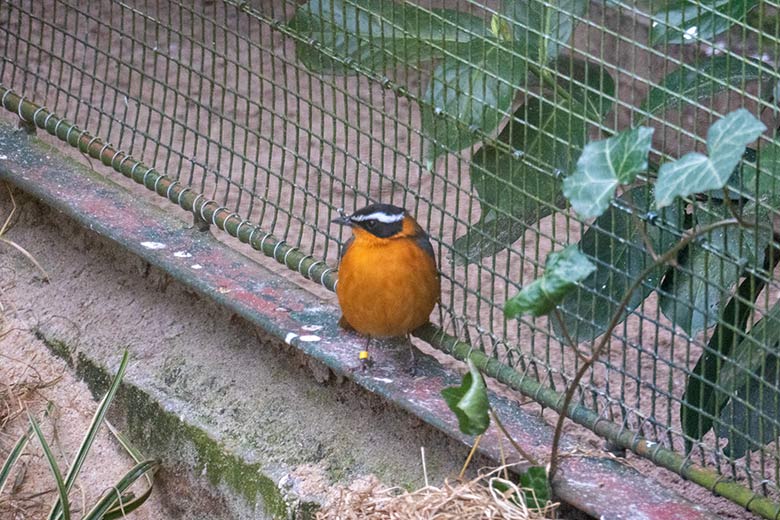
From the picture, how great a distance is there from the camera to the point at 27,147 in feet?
15.3

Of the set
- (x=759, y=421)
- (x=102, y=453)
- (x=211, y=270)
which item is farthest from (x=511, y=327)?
(x=759, y=421)

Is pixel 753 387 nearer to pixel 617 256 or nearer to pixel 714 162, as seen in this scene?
pixel 617 256

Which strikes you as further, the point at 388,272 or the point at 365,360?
the point at 365,360

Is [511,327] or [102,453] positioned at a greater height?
[511,327]

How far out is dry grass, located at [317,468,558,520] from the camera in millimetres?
2729

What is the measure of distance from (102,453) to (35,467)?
23cm

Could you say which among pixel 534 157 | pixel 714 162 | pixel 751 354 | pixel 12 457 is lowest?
pixel 12 457

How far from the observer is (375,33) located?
10.9 ft

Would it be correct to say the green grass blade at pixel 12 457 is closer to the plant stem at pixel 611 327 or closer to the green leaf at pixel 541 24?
the plant stem at pixel 611 327

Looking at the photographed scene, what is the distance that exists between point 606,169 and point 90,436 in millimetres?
1869

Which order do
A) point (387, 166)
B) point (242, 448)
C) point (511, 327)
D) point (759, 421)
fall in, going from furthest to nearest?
point (387, 166)
point (511, 327)
point (242, 448)
point (759, 421)

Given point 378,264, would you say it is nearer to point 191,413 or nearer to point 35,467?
point 191,413

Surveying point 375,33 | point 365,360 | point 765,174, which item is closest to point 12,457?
point 365,360

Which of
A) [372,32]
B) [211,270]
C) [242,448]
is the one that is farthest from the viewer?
[211,270]
